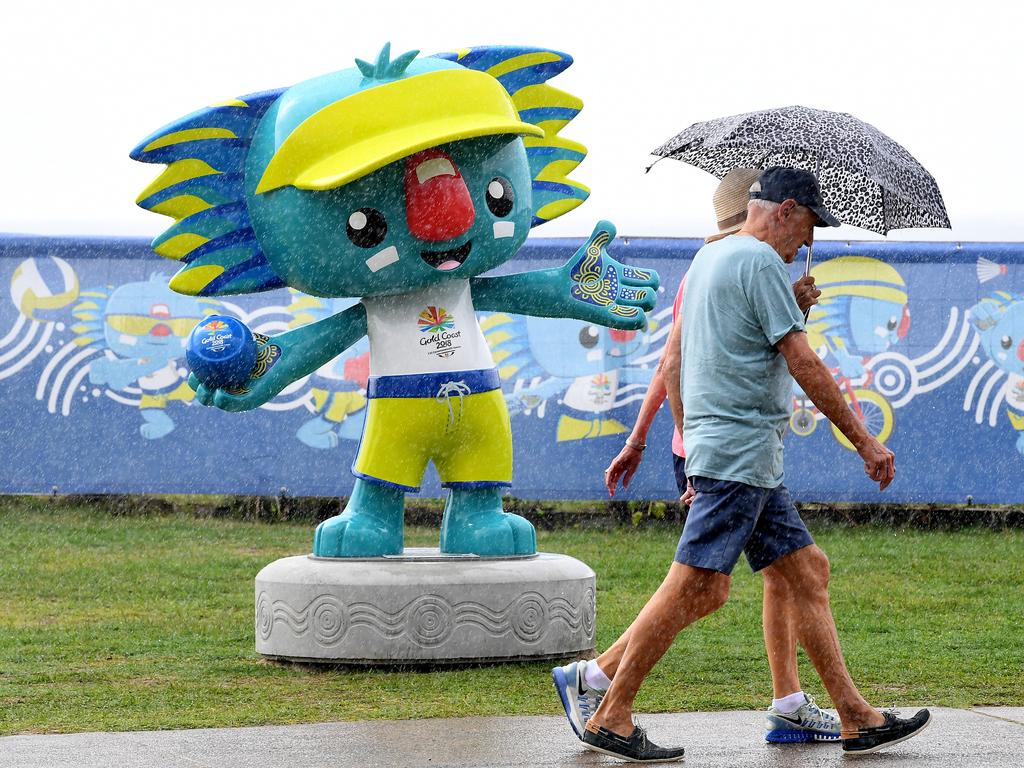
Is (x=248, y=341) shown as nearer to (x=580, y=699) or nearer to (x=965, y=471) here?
(x=580, y=699)

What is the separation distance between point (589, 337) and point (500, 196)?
5.22 m

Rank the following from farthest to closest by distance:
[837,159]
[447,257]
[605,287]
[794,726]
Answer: [605,287], [447,257], [837,159], [794,726]

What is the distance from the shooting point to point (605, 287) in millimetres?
6855

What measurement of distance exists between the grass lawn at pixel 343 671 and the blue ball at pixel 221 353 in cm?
125

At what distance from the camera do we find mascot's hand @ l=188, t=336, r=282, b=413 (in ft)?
20.9

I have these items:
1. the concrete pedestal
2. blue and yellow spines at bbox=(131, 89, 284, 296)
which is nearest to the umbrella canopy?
the concrete pedestal

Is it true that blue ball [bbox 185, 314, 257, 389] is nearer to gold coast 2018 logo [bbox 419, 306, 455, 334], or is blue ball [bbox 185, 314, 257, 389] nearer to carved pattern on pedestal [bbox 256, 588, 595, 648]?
gold coast 2018 logo [bbox 419, 306, 455, 334]

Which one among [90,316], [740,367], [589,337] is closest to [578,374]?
[589,337]

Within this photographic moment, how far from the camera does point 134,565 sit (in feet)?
31.7

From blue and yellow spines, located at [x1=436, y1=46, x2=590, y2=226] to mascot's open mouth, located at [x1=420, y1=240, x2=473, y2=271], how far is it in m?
0.71

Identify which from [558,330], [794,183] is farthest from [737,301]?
[558,330]

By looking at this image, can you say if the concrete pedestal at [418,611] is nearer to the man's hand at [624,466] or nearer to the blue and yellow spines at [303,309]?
the man's hand at [624,466]

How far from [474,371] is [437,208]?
2.48ft

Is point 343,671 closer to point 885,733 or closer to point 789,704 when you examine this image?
point 789,704
